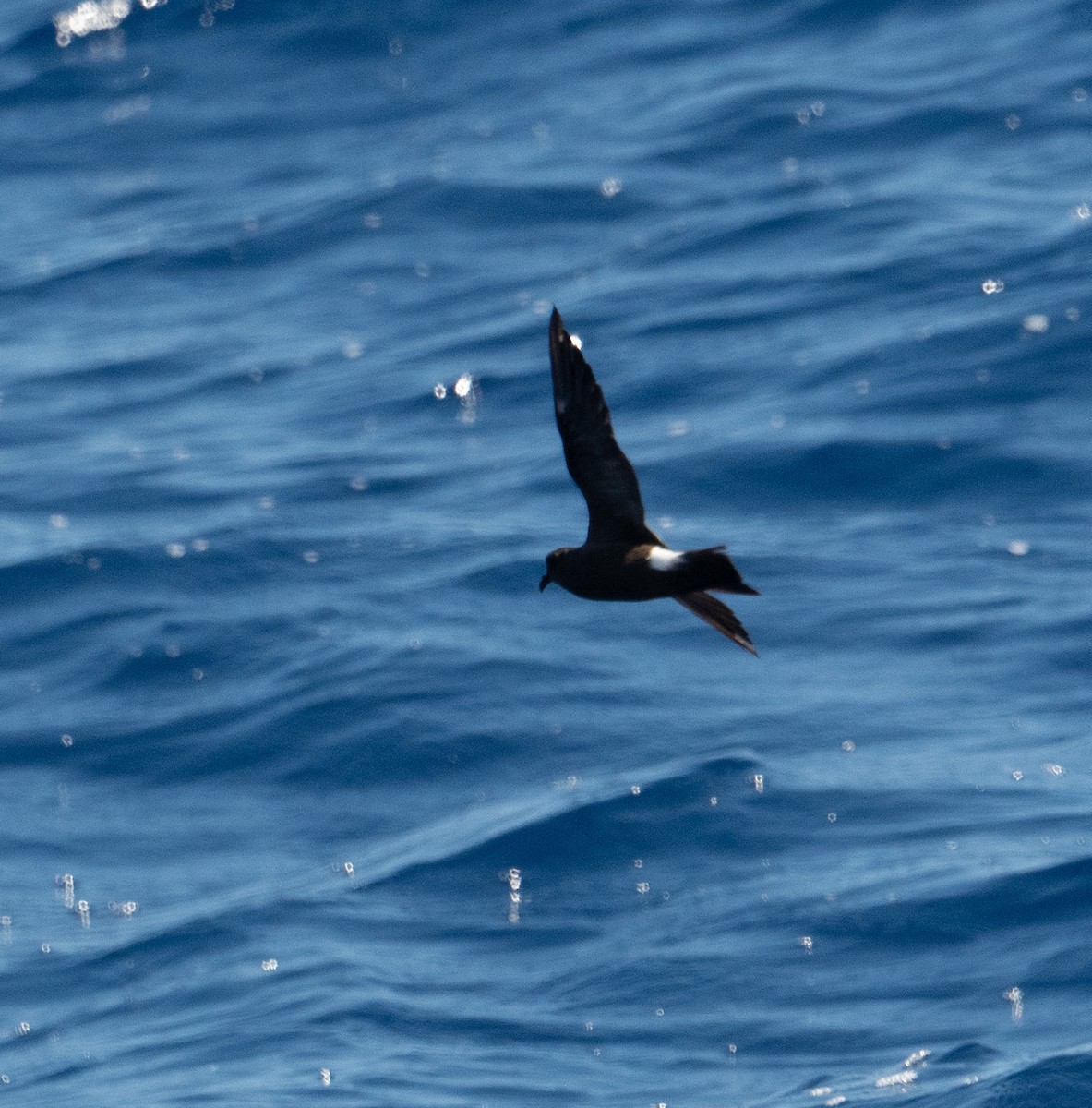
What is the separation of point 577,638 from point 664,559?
10.5 m

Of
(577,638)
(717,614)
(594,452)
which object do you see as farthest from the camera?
(577,638)

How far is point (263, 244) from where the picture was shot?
25766 millimetres

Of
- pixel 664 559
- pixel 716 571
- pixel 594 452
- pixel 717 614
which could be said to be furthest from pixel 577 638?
pixel 716 571

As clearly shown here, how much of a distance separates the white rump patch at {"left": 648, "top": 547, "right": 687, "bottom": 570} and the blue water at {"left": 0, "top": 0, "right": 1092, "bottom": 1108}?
22.2 feet

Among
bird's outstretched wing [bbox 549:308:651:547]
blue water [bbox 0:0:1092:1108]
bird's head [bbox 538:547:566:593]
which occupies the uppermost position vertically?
bird's outstretched wing [bbox 549:308:651:547]

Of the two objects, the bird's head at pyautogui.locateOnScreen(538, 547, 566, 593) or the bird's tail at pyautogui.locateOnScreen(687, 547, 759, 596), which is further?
the bird's head at pyautogui.locateOnScreen(538, 547, 566, 593)

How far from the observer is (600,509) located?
8367 mm

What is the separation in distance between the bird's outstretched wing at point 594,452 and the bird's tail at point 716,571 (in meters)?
0.65

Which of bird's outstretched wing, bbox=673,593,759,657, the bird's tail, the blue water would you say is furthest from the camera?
the blue water

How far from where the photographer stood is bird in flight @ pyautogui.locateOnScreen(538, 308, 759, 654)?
816cm

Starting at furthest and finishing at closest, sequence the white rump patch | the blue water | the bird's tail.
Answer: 1. the blue water
2. the white rump patch
3. the bird's tail

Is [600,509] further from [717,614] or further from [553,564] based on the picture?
[717,614]

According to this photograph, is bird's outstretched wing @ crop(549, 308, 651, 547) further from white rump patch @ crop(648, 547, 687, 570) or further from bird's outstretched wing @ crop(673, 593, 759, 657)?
bird's outstretched wing @ crop(673, 593, 759, 657)

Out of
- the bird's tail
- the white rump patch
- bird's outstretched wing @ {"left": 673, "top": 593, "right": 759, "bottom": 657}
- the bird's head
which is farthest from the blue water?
the bird's tail
